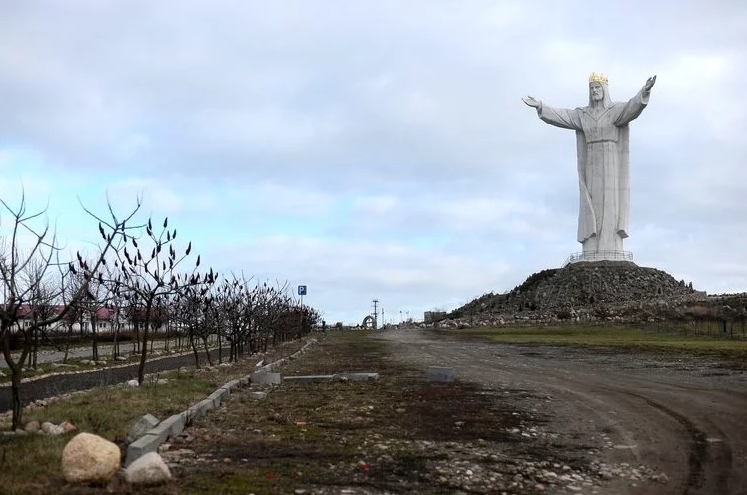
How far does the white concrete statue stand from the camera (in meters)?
70.2

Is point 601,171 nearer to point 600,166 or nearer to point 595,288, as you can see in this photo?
point 600,166

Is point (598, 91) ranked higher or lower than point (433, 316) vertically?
higher

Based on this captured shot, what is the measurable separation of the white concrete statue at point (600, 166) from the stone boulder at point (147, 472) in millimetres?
68125

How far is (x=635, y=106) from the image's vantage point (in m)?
66.4

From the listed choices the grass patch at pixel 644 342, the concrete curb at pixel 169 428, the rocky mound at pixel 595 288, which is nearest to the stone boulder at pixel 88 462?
the concrete curb at pixel 169 428

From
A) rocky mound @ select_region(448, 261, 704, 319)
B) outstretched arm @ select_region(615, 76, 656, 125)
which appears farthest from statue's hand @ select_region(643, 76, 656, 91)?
rocky mound @ select_region(448, 261, 704, 319)

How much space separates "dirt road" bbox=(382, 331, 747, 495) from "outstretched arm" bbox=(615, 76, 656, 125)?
148 ft

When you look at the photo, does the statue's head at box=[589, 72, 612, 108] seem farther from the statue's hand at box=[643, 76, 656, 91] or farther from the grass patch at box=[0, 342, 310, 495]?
the grass patch at box=[0, 342, 310, 495]

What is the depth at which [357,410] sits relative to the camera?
12.9m

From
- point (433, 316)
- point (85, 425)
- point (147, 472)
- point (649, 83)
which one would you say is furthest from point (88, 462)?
point (433, 316)

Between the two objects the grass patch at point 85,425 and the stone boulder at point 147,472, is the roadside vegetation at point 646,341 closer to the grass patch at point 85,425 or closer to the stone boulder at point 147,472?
the grass patch at point 85,425

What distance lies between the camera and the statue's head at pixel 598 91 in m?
70.4

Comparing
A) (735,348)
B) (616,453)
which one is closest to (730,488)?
(616,453)

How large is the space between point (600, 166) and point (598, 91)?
7.47m
